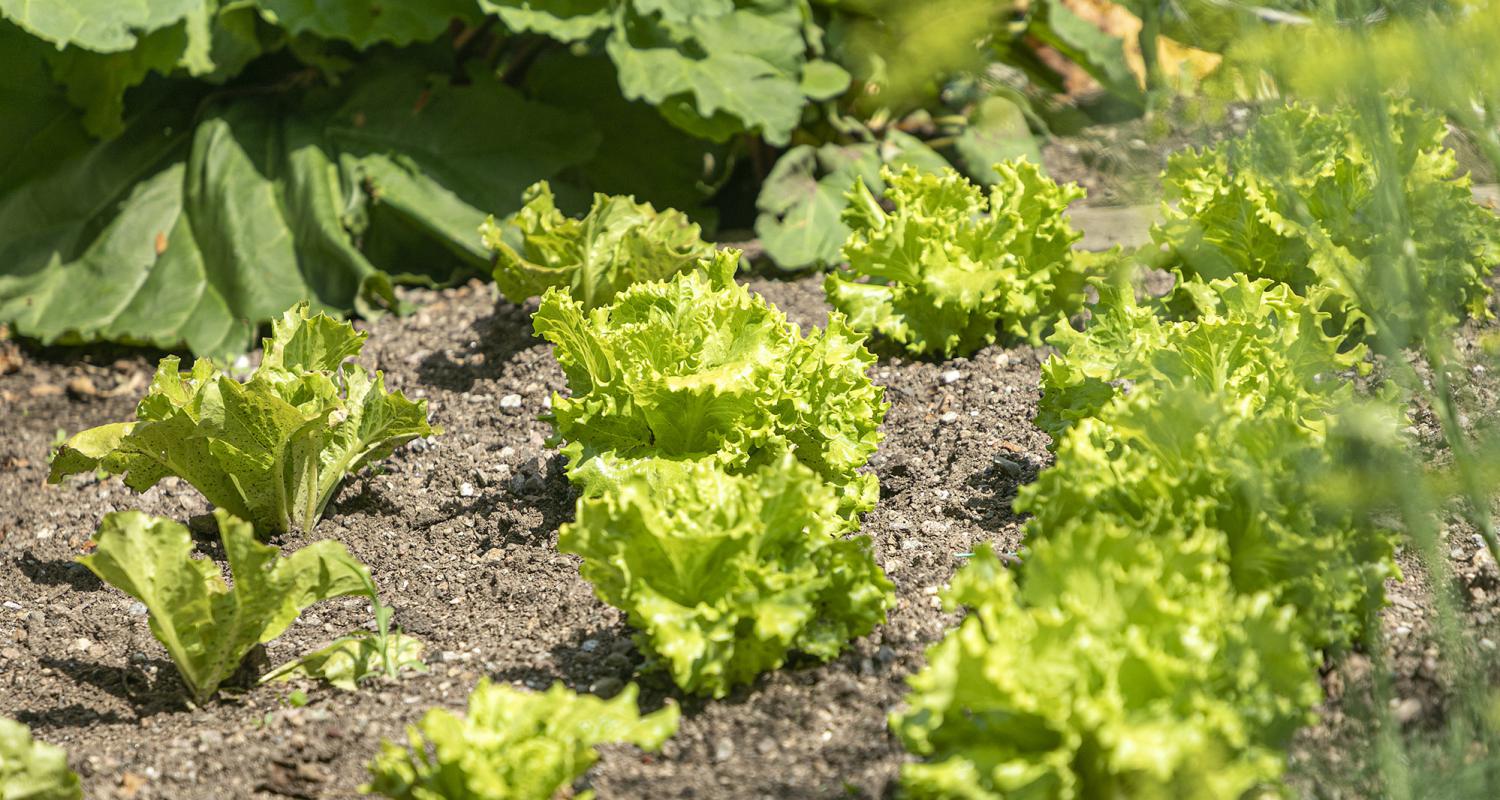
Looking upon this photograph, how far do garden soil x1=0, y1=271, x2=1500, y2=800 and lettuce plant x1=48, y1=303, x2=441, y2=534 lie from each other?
17cm

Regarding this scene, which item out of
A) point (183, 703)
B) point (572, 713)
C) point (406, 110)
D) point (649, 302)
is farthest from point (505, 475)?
point (406, 110)

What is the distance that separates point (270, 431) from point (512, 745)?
4.99 feet

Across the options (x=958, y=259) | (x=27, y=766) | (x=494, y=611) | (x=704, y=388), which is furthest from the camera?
(x=958, y=259)

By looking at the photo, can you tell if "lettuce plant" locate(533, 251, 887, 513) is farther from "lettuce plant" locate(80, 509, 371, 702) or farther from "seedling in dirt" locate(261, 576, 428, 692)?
"lettuce plant" locate(80, 509, 371, 702)

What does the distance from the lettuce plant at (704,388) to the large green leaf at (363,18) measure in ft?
6.71

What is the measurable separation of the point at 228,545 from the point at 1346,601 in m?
2.12

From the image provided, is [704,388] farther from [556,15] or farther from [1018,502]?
[556,15]

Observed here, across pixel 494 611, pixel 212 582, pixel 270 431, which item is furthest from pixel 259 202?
pixel 212 582

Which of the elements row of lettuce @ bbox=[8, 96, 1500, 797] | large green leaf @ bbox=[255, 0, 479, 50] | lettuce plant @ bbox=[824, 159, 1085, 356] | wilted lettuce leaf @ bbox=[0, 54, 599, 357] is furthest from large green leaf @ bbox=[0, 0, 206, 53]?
lettuce plant @ bbox=[824, 159, 1085, 356]

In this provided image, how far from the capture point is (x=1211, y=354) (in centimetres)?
335

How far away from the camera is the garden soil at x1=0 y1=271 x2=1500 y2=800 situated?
2.72m

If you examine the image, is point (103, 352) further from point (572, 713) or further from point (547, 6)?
point (572, 713)

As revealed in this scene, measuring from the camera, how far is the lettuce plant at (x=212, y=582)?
2.84m

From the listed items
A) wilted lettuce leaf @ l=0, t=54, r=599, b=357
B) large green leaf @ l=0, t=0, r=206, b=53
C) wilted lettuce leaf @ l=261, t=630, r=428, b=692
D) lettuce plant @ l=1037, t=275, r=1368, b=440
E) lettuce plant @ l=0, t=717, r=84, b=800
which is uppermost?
large green leaf @ l=0, t=0, r=206, b=53
